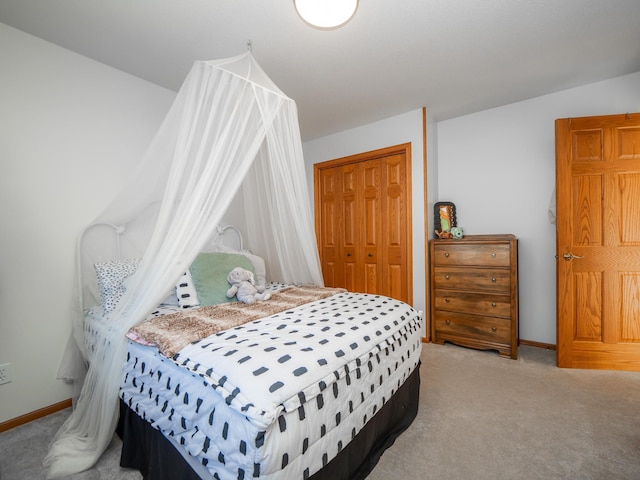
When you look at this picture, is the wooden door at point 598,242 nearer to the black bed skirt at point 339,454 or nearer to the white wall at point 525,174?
the white wall at point 525,174

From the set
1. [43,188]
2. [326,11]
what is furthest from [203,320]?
[326,11]

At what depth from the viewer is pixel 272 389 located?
1.04 metres

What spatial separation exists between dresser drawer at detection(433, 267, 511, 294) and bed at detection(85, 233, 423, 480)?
136cm

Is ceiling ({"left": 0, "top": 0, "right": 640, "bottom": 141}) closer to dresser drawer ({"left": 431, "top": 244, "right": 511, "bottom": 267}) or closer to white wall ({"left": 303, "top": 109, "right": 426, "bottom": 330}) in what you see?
white wall ({"left": 303, "top": 109, "right": 426, "bottom": 330})

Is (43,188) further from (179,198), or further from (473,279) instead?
(473,279)

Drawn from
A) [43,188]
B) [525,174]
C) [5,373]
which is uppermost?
[525,174]

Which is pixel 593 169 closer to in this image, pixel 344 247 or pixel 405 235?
pixel 405 235

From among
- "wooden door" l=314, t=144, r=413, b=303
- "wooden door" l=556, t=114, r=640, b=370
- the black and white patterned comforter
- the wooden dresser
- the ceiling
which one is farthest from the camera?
"wooden door" l=314, t=144, r=413, b=303

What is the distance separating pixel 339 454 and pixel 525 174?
3.29 m

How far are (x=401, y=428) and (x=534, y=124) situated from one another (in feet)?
10.6

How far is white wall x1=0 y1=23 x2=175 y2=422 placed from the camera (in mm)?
1975

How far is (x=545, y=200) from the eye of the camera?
311 centimetres

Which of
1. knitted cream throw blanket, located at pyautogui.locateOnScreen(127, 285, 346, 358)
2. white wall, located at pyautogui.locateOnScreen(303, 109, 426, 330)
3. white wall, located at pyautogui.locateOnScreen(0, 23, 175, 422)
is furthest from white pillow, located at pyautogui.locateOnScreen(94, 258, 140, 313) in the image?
white wall, located at pyautogui.locateOnScreen(303, 109, 426, 330)

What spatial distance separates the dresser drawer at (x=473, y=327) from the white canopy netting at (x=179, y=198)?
1938mm
